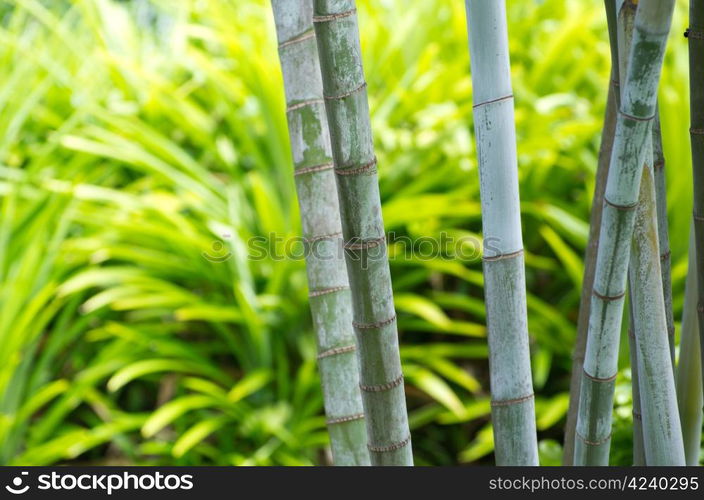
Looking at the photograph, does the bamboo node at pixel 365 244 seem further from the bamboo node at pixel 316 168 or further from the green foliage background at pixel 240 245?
the green foliage background at pixel 240 245

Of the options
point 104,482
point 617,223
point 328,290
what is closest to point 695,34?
point 617,223

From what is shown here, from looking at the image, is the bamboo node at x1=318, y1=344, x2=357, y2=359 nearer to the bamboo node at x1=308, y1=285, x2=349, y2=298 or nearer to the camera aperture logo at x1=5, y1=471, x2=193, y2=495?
the bamboo node at x1=308, y1=285, x2=349, y2=298

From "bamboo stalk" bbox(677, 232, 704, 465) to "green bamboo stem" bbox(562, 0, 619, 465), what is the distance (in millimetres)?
93

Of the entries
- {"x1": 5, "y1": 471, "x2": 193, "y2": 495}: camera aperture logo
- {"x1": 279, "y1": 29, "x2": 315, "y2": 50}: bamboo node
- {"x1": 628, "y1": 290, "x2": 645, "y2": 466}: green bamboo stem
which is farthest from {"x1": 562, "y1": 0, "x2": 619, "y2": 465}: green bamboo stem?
{"x1": 5, "y1": 471, "x2": 193, "y2": 495}: camera aperture logo

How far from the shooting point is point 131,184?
2.10 meters

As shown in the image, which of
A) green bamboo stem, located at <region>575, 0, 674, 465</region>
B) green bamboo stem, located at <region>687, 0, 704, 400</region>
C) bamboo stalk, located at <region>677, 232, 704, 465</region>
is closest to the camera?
green bamboo stem, located at <region>575, 0, 674, 465</region>

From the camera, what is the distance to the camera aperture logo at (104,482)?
0.64 m

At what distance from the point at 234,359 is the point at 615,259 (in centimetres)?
151

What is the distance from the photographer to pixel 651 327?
24.2 inches

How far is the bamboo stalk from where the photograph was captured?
71 cm

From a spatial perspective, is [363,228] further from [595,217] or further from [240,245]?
[240,245]

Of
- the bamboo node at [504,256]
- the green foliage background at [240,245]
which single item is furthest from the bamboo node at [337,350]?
the green foliage background at [240,245]

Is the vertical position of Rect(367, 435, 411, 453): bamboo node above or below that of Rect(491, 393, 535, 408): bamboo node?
below

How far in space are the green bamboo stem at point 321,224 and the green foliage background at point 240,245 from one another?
87 cm
